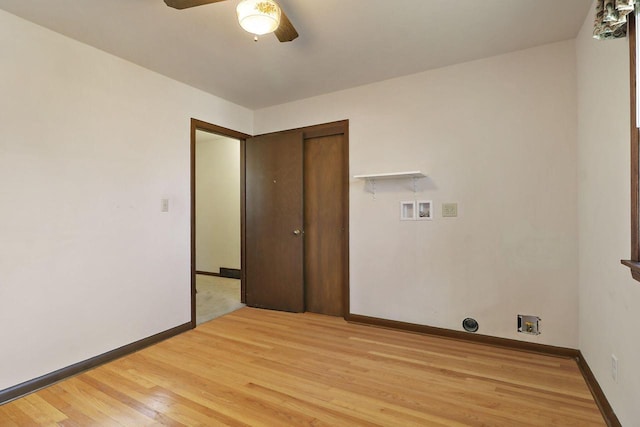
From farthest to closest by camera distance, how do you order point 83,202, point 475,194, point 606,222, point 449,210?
point 449,210
point 475,194
point 83,202
point 606,222

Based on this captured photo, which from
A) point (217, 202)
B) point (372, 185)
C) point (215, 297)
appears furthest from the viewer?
point (217, 202)

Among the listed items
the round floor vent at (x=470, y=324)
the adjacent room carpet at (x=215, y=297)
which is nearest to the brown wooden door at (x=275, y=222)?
the adjacent room carpet at (x=215, y=297)

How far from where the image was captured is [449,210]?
2.98 metres

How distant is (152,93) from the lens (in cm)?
300

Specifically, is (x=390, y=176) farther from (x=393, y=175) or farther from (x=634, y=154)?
(x=634, y=154)

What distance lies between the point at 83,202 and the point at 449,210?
10.1 ft

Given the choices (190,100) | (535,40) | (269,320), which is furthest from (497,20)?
(269,320)

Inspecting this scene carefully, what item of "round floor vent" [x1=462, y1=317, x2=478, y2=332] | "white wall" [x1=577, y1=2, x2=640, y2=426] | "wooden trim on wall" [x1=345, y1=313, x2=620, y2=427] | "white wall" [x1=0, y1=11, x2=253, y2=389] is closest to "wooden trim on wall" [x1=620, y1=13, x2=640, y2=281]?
"white wall" [x1=577, y1=2, x2=640, y2=426]

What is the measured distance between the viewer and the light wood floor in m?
1.84

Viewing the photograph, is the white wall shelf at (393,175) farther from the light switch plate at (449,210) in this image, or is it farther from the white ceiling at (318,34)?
the white ceiling at (318,34)

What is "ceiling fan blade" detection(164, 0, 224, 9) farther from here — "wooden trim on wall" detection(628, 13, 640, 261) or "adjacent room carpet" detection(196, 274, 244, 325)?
"adjacent room carpet" detection(196, 274, 244, 325)

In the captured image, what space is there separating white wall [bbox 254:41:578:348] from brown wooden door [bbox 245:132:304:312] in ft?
2.30

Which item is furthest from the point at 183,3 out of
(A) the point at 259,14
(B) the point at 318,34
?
(B) the point at 318,34

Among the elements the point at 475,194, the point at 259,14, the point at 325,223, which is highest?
the point at 259,14
